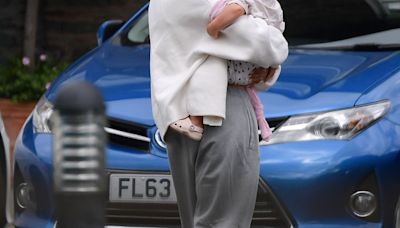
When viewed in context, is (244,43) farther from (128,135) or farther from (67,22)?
(67,22)

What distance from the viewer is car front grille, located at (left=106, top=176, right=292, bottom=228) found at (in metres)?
4.61

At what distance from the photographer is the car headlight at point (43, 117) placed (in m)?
5.11

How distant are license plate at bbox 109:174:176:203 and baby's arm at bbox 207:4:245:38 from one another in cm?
133

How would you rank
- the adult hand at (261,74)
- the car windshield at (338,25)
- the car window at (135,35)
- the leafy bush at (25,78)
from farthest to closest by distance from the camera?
the leafy bush at (25,78), the car window at (135,35), the car windshield at (338,25), the adult hand at (261,74)

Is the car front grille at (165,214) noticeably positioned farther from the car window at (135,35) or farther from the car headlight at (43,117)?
the car window at (135,35)

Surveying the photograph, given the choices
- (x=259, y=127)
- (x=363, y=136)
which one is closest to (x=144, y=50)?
(x=363, y=136)

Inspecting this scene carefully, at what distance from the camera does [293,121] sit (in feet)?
15.5

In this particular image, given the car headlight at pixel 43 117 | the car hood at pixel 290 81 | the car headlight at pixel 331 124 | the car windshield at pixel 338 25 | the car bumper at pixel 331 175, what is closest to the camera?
the car bumper at pixel 331 175

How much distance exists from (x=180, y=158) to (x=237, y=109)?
0.85 ft

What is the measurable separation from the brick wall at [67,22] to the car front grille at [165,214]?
4778 millimetres

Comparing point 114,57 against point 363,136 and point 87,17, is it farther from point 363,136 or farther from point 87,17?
point 87,17

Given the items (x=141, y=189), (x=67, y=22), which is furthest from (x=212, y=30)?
(x=67, y=22)

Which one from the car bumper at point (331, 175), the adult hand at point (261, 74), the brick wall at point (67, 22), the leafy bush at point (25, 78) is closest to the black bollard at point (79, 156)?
the adult hand at point (261, 74)

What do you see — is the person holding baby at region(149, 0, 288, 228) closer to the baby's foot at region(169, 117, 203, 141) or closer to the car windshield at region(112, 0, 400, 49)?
the baby's foot at region(169, 117, 203, 141)
